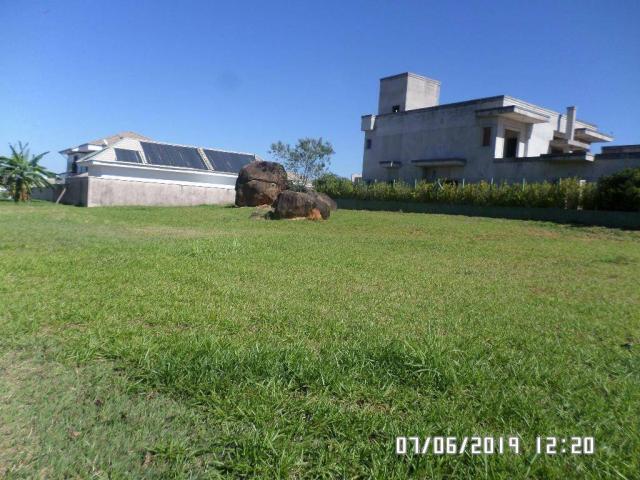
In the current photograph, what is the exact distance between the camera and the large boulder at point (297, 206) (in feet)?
52.7

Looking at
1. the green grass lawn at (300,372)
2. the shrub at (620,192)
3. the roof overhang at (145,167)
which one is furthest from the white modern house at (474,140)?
the green grass lawn at (300,372)

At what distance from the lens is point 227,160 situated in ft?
108

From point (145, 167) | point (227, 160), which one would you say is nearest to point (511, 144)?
point (227, 160)

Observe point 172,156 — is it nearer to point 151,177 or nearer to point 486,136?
point 151,177

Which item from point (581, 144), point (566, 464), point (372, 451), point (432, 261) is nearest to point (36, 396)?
point (372, 451)

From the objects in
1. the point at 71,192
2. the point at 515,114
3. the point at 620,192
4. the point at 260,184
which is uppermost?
the point at 515,114

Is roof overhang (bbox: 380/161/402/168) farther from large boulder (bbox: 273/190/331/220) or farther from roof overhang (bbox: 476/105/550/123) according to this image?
large boulder (bbox: 273/190/331/220)

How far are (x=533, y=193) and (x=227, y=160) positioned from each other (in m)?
20.9

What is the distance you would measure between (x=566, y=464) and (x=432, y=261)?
5750 millimetres

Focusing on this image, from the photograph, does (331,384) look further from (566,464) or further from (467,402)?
(566,464)

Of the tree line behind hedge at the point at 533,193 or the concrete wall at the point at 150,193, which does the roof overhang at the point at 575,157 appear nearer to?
the tree line behind hedge at the point at 533,193

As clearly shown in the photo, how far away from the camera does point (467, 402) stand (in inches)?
104

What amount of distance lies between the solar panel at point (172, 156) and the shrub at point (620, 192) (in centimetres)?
2292

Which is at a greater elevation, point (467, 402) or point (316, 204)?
point (316, 204)
